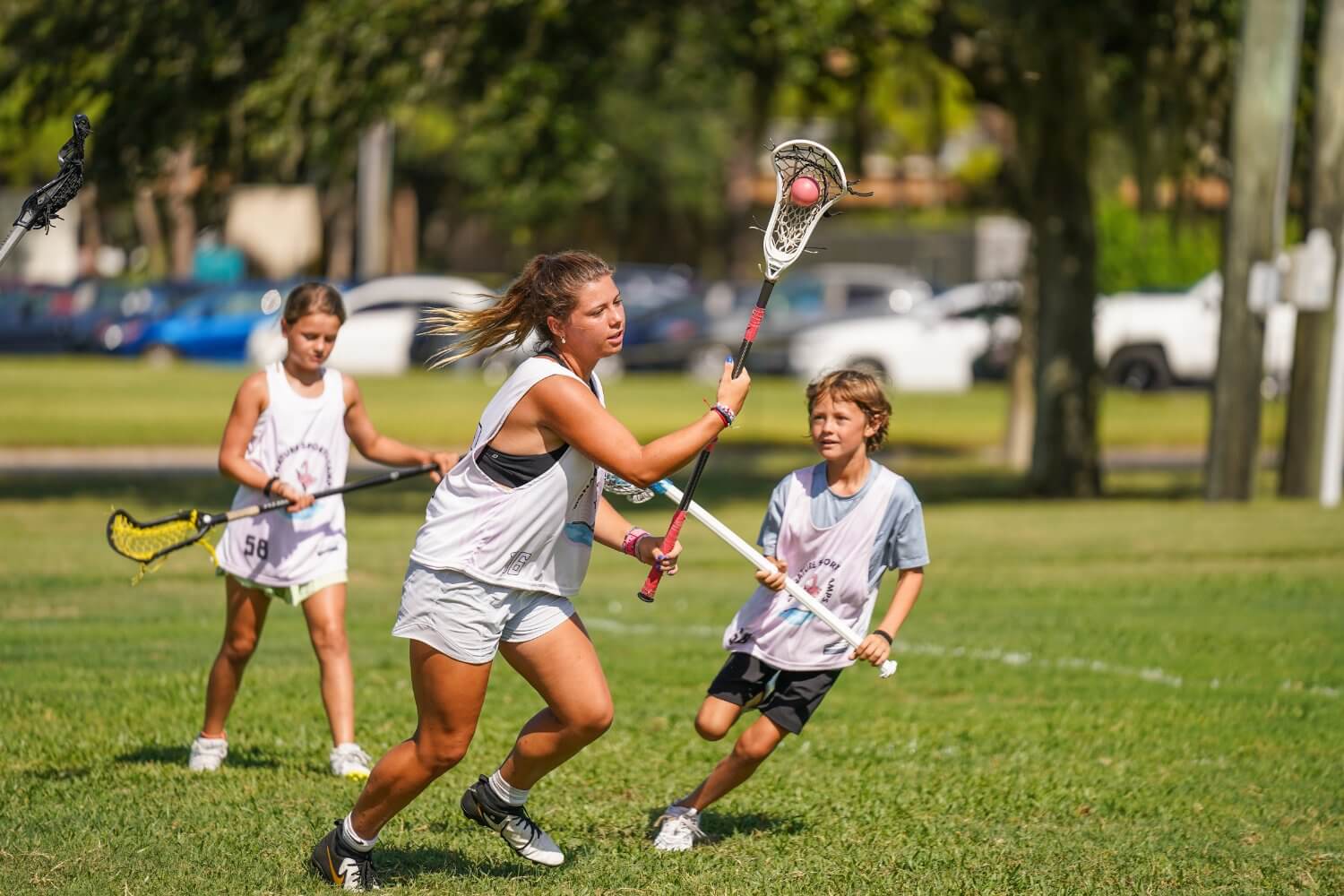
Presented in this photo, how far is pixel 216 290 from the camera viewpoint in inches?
1543

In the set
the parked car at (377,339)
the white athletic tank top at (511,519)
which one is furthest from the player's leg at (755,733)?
the parked car at (377,339)

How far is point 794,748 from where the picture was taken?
8.16m

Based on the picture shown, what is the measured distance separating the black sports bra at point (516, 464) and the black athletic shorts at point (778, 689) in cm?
121

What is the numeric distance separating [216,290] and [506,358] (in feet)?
26.3

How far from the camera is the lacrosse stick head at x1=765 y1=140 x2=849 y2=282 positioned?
5.78 meters

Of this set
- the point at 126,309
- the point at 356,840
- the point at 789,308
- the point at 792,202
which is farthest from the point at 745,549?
the point at 126,309

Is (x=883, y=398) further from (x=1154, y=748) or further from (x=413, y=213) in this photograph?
(x=413, y=213)

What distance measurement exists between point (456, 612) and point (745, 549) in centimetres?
89

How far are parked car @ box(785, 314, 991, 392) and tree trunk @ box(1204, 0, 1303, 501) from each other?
1559 cm

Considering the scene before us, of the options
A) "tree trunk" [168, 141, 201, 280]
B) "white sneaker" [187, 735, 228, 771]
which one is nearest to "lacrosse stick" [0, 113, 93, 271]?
"white sneaker" [187, 735, 228, 771]

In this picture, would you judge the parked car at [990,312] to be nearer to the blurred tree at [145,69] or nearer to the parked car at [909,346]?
the parked car at [909,346]

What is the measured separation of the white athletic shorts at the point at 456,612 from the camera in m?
5.52

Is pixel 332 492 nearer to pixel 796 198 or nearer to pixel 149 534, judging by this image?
pixel 149 534

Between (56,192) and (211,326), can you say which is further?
(211,326)
